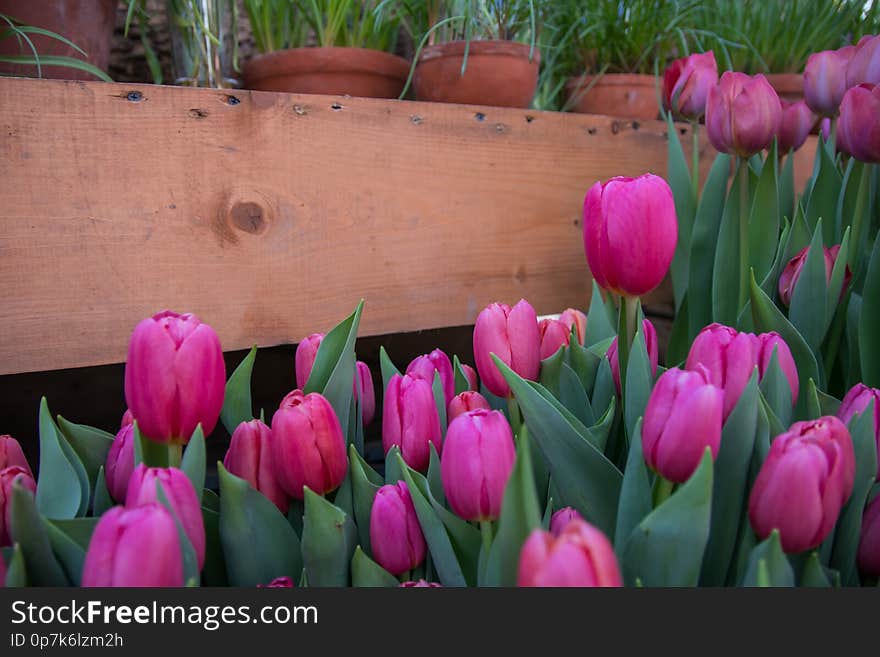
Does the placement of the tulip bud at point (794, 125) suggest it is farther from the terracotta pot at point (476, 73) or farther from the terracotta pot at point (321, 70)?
the terracotta pot at point (321, 70)

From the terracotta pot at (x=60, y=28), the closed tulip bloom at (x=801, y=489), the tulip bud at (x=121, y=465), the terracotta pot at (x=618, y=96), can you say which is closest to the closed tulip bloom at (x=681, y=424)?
the closed tulip bloom at (x=801, y=489)

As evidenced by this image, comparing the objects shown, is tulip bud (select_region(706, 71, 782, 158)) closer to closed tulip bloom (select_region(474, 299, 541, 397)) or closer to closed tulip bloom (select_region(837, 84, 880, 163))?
closed tulip bloom (select_region(837, 84, 880, 163))

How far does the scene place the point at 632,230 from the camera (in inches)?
13.3

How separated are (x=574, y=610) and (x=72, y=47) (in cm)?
77

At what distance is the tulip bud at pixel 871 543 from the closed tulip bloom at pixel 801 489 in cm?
6

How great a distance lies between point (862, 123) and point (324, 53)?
0.64 meters

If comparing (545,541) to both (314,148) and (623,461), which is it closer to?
(623,461)

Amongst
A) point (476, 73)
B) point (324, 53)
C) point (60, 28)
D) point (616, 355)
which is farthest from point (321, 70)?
point (616, 355)

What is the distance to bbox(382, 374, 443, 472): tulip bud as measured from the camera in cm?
38

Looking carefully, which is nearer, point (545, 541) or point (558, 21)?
point (545, 541)

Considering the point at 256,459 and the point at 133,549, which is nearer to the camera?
the point at 133,549

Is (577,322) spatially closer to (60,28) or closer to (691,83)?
(691,83)

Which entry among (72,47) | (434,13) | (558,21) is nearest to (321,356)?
(72,47)

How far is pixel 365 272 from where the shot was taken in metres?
0.86
